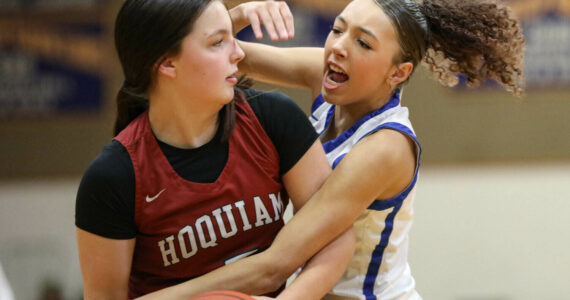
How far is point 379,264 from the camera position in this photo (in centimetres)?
237

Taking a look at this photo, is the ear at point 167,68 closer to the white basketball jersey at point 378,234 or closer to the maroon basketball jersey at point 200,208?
the maroon basketball jersey at point 200,208

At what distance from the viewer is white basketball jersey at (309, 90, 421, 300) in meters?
2.29

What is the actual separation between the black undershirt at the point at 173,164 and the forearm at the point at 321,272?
0.90ft

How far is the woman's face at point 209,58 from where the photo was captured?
6.26ft

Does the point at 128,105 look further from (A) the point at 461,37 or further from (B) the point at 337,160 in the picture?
(A) the point at 461,37

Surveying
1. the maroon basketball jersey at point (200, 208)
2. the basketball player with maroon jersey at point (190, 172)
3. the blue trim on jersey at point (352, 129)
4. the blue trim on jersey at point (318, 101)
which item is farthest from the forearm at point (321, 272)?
the blue trim on jersey at point (318, 101)

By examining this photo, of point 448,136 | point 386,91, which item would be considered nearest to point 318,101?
point 386,91

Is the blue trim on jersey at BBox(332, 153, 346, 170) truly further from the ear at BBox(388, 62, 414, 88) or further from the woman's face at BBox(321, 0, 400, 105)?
the ear at BBox(388, 62, 414, 88)

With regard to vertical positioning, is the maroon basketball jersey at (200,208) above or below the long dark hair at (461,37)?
below

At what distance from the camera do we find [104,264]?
1943 millimetres

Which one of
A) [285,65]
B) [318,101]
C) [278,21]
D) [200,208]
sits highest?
[278,21]

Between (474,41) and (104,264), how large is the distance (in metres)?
1.47

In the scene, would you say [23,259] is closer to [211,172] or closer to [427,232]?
[427,232]

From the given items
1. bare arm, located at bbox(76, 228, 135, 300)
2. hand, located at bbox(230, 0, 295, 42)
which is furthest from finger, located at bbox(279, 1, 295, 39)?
bare arm, located at bbox(76, 228, 135, 300)
